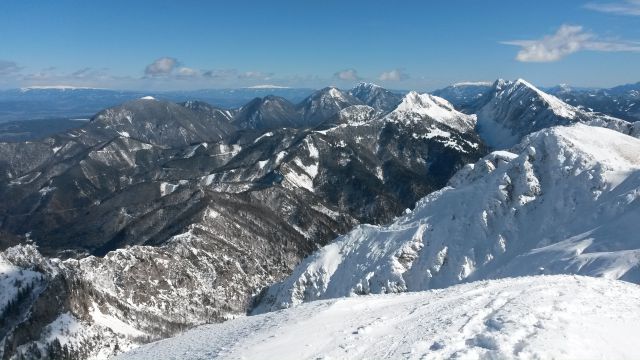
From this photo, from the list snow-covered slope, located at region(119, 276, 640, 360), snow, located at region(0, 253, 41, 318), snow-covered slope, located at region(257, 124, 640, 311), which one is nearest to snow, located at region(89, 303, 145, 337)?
snow, located at region(0, 253, 41, 318)

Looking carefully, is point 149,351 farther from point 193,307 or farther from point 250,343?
point 193,307

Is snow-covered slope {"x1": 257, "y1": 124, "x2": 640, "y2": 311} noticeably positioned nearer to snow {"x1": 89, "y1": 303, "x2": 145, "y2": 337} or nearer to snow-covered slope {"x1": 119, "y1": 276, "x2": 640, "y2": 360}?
snow {"x1": 89, "y1": 303, "x2": 145, "y2": 337}

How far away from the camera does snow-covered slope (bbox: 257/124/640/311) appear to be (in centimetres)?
10738

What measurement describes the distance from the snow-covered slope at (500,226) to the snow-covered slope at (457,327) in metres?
53.5

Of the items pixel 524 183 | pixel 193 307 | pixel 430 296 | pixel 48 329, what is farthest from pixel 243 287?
pixel 430 296

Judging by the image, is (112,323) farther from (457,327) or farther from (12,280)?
(457,327)

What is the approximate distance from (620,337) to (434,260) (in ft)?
294

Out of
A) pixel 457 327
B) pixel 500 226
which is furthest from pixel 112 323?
pixel 457 327

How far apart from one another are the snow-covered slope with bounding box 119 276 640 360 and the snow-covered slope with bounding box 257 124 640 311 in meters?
53.5

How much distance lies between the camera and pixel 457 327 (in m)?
37.8

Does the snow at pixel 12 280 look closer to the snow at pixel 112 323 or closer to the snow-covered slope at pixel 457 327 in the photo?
the snow at pixel 112 323

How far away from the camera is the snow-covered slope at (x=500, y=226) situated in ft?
352

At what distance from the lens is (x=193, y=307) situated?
149625 mm

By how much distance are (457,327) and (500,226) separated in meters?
91.9
